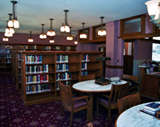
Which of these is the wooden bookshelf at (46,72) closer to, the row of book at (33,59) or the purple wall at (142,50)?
the row of book at (33,59)

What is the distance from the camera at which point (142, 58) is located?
21.2 ft

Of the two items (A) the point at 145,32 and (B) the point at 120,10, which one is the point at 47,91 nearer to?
(B) the point at 120,10

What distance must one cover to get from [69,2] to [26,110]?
9.91 ft

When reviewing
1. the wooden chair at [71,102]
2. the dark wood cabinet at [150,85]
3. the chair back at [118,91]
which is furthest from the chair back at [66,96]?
the dark wood cabinet at [150,85]

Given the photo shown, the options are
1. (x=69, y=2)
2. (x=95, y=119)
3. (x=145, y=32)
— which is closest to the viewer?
(x=95, y=119)

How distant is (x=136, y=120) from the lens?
5.62 ft

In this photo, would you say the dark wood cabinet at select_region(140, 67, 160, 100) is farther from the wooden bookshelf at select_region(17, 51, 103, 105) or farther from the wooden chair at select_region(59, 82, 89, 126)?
the wooden chair at select_region(59, 82, 89, 126)

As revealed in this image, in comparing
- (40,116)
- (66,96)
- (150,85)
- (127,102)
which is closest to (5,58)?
(40,116)

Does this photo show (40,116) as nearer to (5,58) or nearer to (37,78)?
(37,78)

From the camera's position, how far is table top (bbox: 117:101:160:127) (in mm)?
1614

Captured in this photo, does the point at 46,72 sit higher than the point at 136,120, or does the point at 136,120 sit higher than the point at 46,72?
the point at 46,72

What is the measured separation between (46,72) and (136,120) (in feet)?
10.3

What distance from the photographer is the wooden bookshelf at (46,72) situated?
4.13 meters

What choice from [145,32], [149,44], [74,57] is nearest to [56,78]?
[74,57]
